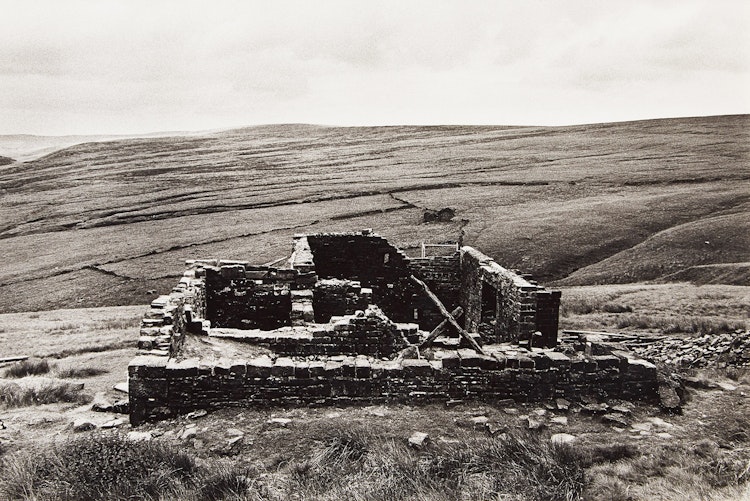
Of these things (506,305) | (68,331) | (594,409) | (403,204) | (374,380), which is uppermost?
(374,380)

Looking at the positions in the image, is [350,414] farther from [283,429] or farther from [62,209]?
[62,209]

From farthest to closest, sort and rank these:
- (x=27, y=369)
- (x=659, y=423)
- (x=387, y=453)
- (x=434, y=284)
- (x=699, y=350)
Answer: (x=434, y=284) → (x=699, y=350) → (x=27, y=369) → (x=659, y=423) → (x=387, y=453)

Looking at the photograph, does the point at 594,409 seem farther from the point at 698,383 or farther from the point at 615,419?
the point at 698,383

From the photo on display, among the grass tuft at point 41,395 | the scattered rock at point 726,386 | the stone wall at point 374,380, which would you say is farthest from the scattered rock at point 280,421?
the scattered rock at point 726,386

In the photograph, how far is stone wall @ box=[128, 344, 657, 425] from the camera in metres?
8.55

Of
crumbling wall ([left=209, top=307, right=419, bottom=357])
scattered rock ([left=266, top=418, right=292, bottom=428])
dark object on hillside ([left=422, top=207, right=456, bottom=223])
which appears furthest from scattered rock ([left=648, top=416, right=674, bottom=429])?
dark object on hillside ([left=422, top=207, right=456, bottom=223])

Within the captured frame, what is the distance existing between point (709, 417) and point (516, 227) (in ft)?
83.3

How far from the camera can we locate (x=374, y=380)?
8875 millimetres

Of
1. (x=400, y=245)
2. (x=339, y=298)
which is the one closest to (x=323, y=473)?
(x=339, y=298)

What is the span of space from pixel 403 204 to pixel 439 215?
4.31 m

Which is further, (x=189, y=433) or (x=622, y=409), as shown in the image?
(x=622, y=409)

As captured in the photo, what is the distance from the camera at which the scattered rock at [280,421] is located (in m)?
8.24

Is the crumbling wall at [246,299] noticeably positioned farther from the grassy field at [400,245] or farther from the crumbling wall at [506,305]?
the crumbling wall at [506,305]

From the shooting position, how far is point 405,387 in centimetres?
895
